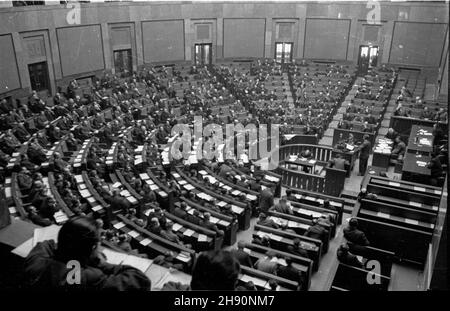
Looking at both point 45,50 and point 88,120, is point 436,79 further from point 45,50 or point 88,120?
point 45,50

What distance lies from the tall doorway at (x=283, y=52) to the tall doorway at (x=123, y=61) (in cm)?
1047

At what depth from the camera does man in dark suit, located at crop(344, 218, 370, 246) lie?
30.3 ft

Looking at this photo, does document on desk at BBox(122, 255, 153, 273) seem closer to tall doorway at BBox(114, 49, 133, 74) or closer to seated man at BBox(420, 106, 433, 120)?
seated man at BBox(420, 106, 433, 120)

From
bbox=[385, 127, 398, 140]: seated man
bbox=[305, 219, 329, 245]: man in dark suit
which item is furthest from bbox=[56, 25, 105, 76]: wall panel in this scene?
bbox=[305, 219, 329, 245]: man in dark suit

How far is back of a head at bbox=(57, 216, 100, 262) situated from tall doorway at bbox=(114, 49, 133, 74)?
23.2 m

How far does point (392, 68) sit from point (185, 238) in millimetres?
21673

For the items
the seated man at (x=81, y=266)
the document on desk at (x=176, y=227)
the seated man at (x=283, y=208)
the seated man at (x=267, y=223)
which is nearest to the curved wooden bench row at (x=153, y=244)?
the document on desk at (x=176, y=227)

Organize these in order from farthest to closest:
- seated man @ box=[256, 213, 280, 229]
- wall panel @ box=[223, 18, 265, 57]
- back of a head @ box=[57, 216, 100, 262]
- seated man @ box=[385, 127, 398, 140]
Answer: wall panel @ box=[223, 18, 265, 57] → seated man @ box=[385, 127, 398, 140] → seated man @ box=[256, 213, 280, 229] → back of a head @ box=[57, 216, 100, 262]

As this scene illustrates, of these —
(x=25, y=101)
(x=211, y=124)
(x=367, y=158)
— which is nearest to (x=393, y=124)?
(x=367, y=158)

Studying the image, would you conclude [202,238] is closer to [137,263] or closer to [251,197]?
[251,197]

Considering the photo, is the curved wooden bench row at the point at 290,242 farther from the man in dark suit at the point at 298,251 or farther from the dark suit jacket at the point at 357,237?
the dark suit jacket at the point at 357,237

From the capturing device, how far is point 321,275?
9430 mm

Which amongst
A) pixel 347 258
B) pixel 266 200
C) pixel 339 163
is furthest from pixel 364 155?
pixel 347 258

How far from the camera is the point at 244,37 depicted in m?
29.3
